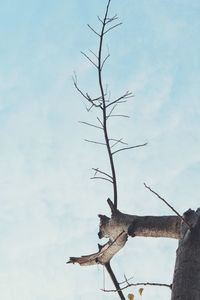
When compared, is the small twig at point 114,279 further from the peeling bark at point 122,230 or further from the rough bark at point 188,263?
the rough bark at point 188,263

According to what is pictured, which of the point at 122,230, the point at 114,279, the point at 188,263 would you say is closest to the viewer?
the point at 188,263

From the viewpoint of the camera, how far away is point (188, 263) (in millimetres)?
2932

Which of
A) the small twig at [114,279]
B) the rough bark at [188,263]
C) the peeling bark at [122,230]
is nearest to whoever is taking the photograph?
the rough bark at [188,263]

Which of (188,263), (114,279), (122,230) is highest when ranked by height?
(122,230)

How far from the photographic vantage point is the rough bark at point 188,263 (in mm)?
2744

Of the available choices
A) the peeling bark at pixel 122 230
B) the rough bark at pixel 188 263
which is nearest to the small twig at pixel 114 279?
the peeling bark at pixel 122 230

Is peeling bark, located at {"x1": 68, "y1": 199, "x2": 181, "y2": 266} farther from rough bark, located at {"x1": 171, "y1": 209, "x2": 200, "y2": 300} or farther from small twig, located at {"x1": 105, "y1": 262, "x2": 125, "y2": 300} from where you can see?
rough bark, located at {"x1": 171, "y1": 209, "x2": 200, "y2": 300}

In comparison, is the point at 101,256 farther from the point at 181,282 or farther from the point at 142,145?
the point at 181,282

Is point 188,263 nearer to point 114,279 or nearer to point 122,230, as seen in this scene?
point 122,230

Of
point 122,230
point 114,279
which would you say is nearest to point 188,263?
point 122,230

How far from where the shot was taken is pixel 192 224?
3180 mm

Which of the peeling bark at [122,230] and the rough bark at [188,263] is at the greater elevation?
the peeling bark at [122,230]

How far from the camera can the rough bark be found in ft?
9.00

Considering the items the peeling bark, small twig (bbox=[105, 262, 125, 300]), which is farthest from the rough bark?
→ small twig (bbox=[105, 262, 125, 300])
